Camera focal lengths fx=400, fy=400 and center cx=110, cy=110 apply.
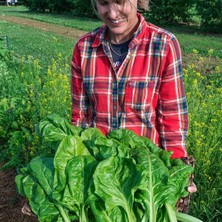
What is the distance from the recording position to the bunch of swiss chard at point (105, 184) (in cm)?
180

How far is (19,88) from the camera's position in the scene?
236 inches

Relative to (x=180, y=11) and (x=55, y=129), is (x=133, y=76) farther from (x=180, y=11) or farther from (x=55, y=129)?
(x=180, y=11)

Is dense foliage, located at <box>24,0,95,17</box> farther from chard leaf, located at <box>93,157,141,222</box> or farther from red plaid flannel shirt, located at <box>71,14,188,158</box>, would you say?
chard leaf, located at <box>93,157,141,222</box>

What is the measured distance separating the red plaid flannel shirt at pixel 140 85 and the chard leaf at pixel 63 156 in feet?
1.70

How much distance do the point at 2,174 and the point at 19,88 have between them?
1709 mm

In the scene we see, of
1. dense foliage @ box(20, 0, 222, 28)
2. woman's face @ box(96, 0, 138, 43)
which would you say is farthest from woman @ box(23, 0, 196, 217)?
dense foliage @ box(20, 0, 222, 28)

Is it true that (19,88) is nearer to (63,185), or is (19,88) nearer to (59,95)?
(59,95)

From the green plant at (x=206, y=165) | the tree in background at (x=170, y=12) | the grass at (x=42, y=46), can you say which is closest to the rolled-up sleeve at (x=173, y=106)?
the green plant at (x=206, y=165)

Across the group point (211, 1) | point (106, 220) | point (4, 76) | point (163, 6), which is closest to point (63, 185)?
point (106, 220)

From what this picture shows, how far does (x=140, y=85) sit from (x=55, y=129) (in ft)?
1.81

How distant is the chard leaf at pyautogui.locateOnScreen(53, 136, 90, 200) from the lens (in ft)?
6.11

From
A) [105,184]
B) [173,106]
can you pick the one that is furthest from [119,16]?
[105,184]

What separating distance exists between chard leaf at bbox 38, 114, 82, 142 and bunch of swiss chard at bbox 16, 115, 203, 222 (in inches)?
5.4

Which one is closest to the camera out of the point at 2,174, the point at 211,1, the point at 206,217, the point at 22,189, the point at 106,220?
the point at 106,220
